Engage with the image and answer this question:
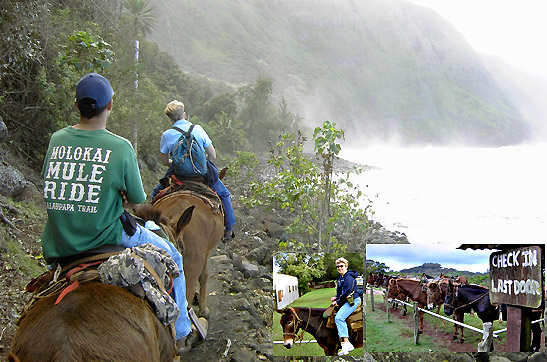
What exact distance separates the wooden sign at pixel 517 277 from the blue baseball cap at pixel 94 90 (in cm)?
401

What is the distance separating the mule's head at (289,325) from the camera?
4.18 m

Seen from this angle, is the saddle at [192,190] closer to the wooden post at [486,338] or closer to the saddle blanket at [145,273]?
the saddle blanket at [145,273]

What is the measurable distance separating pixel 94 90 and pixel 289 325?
279 centimetres

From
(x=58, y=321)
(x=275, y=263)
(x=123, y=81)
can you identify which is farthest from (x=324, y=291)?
(x=123, y=81)

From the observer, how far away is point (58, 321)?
2.21 metres

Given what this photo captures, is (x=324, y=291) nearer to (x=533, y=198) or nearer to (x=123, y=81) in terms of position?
(x=123, y=81)

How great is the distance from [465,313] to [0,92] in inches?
380

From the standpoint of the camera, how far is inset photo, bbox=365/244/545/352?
14.0 ft

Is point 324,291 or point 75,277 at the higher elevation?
point 75,277

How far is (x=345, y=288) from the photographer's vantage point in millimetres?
4219

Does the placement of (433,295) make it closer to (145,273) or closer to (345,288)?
(345,288)

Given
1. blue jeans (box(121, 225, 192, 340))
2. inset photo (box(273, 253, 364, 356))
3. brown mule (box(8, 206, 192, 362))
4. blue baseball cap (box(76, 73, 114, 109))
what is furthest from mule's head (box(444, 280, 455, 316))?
blue baseball cap (box(76, 73, 114, 109))

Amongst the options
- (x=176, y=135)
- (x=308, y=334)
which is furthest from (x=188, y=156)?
(x=308, y=334)

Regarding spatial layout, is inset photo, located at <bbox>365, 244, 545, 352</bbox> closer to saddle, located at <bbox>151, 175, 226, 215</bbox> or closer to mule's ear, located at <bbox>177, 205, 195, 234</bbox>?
mule's ear, located at <bbox>177, 205, 195, 234</bbox>
